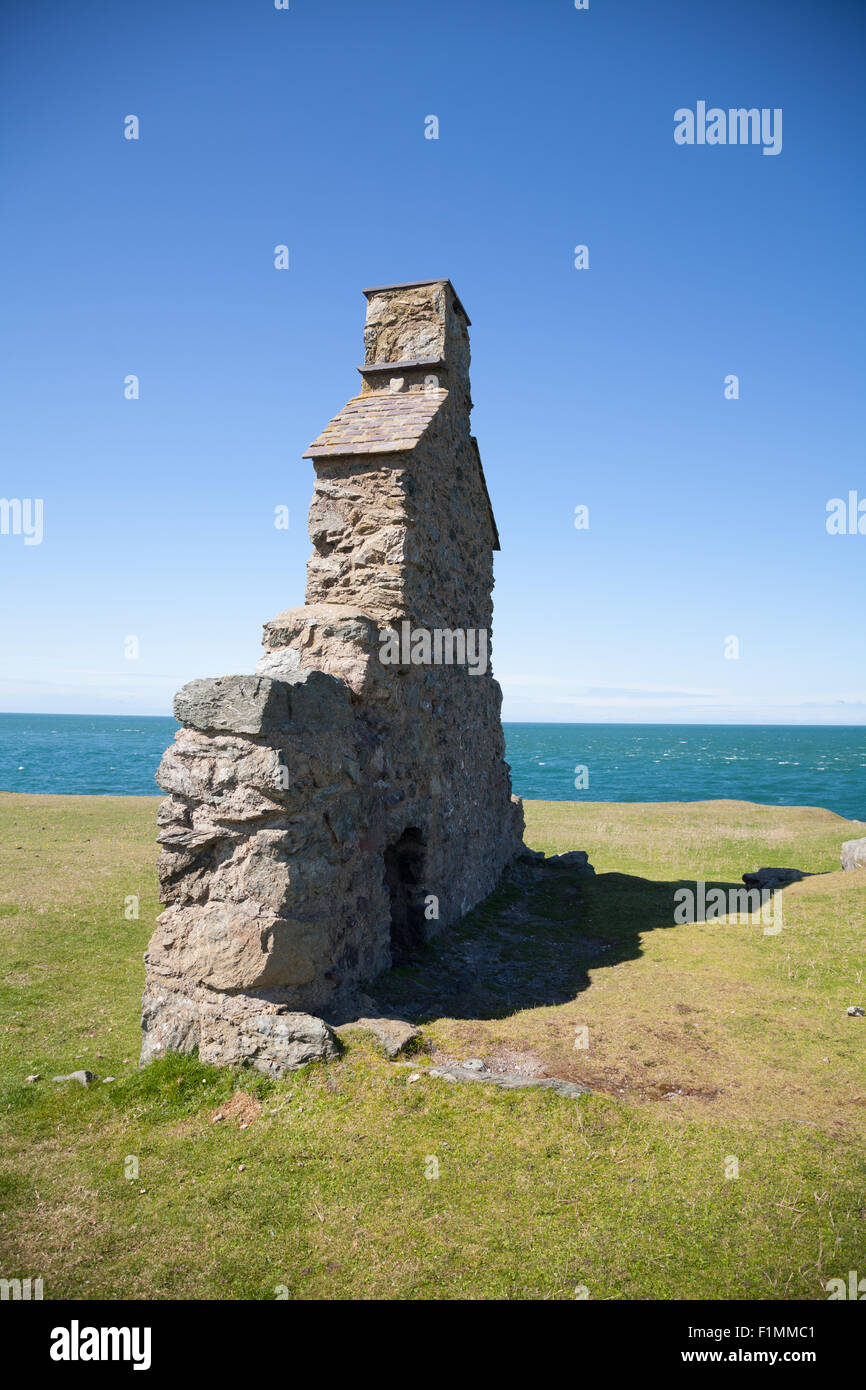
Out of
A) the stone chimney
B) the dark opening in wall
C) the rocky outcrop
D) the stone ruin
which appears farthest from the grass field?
the stone chimney

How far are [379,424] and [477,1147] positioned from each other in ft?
29.9

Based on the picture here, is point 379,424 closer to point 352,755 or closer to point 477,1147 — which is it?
point 352,755

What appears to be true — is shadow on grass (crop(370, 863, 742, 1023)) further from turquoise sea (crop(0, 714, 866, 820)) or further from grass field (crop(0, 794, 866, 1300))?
turquoise sea (crop(0, 714, 866, 820))

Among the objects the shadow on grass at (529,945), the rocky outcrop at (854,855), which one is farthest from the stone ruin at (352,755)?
the rocky outcrop at (854,855)

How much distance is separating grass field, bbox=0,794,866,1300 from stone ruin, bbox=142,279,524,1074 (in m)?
0.73

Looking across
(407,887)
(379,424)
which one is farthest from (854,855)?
(379,424)

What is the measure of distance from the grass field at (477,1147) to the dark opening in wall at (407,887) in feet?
1.74

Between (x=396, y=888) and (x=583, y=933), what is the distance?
358cm

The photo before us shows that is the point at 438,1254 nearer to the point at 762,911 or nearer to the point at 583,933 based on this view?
the point at 583,933

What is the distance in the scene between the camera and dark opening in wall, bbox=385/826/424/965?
1083 cm

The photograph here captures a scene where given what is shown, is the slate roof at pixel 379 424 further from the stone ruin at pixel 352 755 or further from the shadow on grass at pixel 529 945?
the shadow on grass at pixel 529 945

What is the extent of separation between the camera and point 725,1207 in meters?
5.07

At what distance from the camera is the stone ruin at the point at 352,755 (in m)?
7.12
